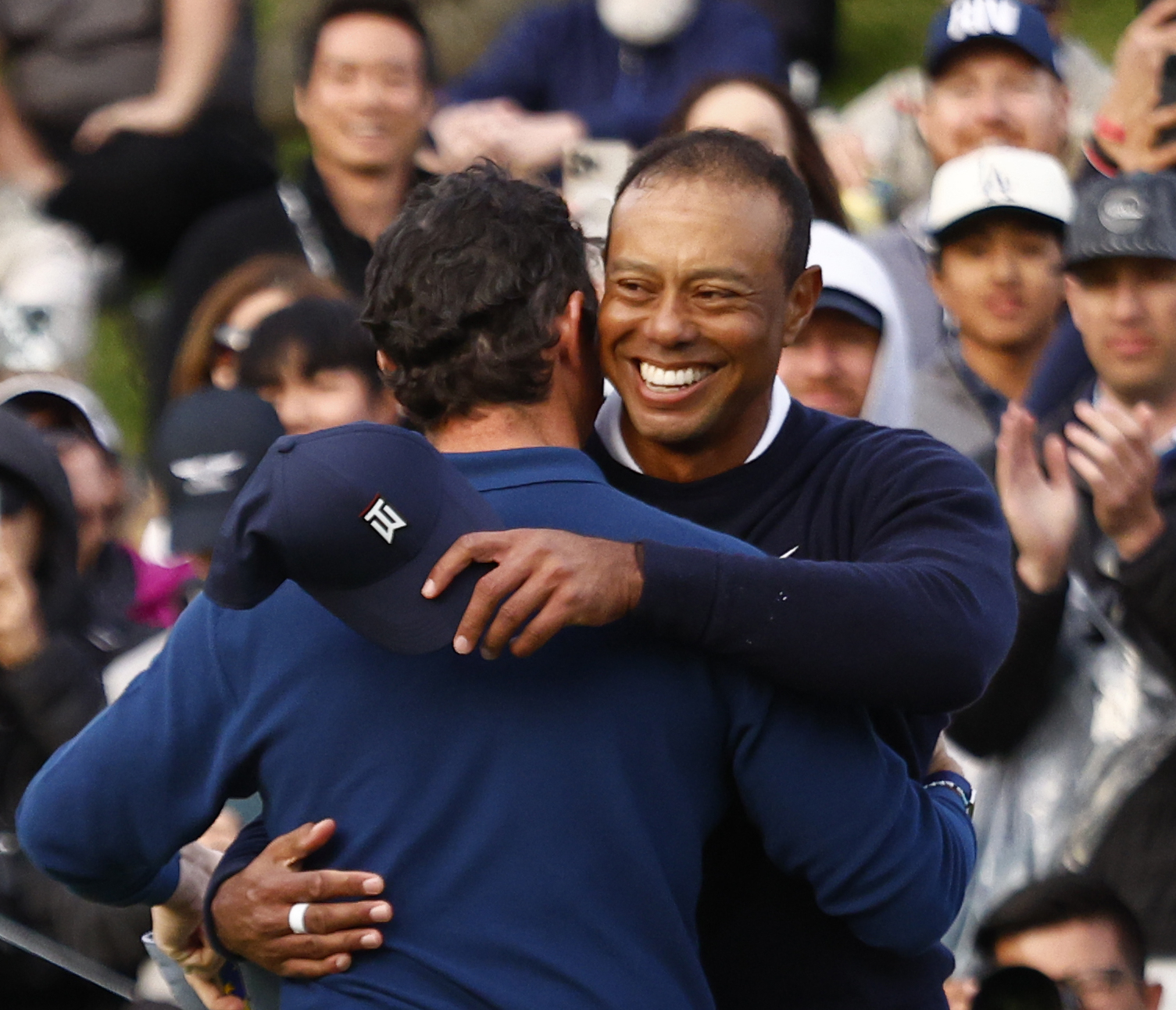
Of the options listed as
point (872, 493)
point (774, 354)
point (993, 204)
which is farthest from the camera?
point (993, 204)

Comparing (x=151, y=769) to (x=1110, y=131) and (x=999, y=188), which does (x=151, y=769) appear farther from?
(x=1110, y=131)

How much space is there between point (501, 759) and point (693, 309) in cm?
72

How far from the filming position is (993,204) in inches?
175

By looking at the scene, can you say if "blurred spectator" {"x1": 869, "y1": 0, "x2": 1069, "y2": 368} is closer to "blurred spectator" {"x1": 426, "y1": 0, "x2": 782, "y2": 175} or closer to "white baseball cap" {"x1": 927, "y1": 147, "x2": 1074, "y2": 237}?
"white baseball cap" {"x1": 927, "y1": 147, "x2": 1074, "y2": 237}

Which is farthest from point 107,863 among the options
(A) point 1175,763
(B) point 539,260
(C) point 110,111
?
(C) point 110,111

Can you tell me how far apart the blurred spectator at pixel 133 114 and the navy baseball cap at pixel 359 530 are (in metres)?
4.33

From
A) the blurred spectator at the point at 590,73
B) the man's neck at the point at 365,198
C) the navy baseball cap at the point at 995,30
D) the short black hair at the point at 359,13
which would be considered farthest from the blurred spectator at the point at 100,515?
the navy baseball cap at the point at 995,30

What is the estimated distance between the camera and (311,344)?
4.22 meters

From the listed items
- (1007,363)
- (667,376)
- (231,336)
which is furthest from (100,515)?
(667,376)

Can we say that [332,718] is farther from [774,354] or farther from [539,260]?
[774,354]

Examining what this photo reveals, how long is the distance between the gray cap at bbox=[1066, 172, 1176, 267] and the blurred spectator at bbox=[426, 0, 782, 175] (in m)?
1.56

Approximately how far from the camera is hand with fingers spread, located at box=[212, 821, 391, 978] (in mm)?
2016

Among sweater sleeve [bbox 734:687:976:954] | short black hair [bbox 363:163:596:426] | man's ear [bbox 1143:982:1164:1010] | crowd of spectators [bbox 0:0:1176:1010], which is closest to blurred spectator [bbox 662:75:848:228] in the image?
crowd of spectators [bbox 0:0:1176:1010]

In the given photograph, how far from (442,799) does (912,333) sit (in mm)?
3018
